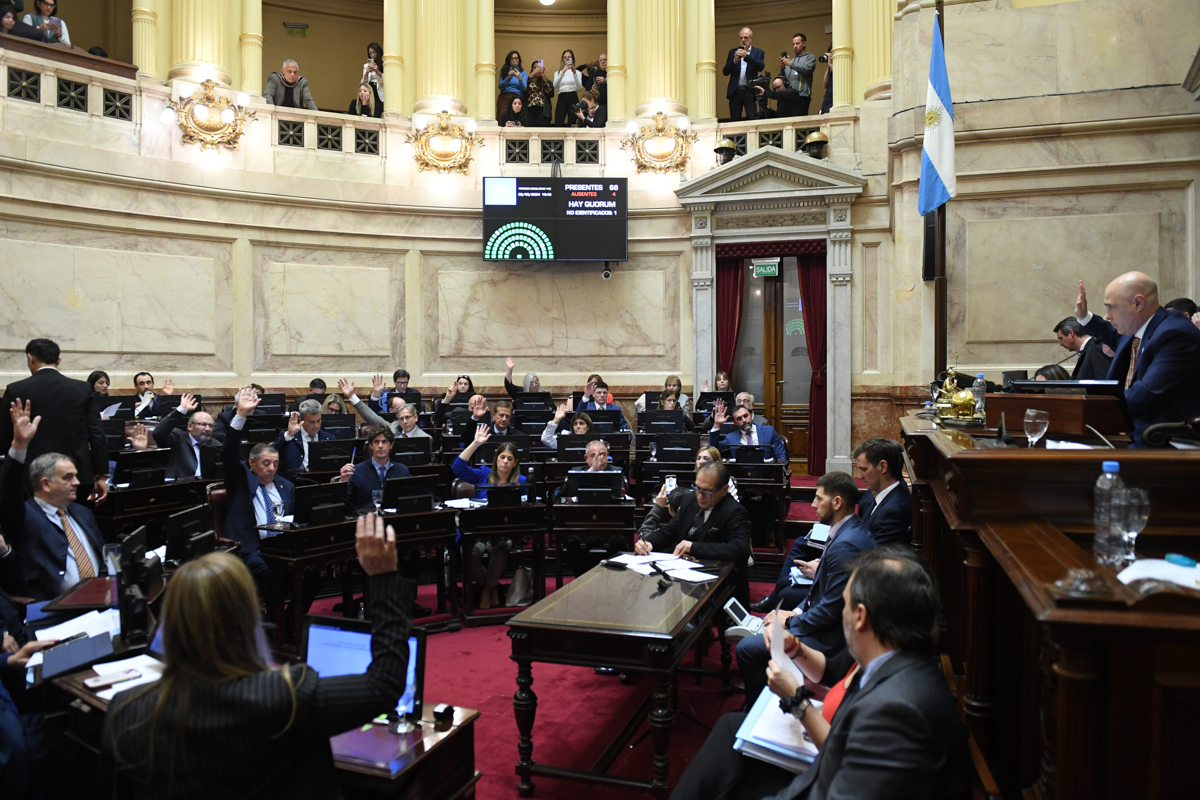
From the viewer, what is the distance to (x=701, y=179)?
466 inches

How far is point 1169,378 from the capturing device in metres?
3.01

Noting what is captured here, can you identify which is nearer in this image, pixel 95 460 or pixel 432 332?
pixel 95 460

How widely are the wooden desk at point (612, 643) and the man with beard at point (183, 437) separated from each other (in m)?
4.71

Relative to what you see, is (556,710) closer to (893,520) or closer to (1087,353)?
(893,520)

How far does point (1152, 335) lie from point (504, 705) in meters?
3.64

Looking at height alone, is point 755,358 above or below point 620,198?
below

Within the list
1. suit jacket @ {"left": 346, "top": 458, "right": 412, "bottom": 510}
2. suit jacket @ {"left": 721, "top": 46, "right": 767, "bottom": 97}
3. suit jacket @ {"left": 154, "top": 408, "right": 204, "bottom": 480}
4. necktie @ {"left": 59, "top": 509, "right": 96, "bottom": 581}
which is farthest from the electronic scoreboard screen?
necktie @ {"left": 59, "top": 509, "right": 96, "bottom": 581}

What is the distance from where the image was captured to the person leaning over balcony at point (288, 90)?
39.9 feet

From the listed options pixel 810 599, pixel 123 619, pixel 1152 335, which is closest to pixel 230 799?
pixel 123 619

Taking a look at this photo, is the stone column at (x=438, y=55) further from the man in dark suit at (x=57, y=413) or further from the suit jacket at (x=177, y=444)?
the man in dark suit at (x=57, y=413)

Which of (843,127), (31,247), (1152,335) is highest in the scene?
(843,127)

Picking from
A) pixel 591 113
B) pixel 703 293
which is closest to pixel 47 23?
pixel 591 113

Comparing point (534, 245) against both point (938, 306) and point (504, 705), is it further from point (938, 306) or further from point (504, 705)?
point (504, 705)

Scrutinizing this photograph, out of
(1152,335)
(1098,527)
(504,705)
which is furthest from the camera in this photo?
(504,705)
